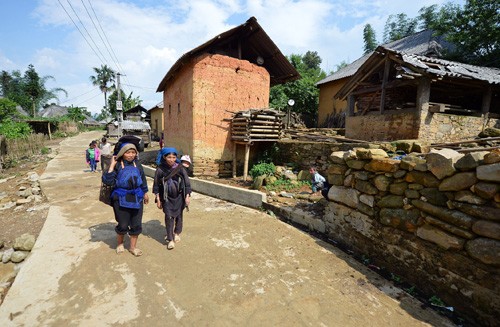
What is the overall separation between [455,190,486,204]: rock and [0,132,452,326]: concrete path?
135cm

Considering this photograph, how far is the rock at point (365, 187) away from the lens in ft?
12.5

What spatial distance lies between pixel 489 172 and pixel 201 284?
346 cm

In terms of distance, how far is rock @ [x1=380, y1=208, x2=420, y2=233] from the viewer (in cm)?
322

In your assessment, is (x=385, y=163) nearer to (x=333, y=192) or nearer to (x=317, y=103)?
(x=333, y=192)

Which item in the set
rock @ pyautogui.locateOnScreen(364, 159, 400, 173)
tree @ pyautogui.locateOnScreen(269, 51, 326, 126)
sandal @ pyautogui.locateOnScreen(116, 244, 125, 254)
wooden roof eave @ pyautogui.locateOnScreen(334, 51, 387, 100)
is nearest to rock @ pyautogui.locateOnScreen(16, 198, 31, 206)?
sandal @ pyautogui.locateOnScreen(116, 244, 125, 254)

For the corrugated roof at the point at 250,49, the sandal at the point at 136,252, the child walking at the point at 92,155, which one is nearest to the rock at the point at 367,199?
the sandal at the point at 136,252

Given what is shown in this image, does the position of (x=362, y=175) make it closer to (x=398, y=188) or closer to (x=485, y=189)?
(x=398, y=188)

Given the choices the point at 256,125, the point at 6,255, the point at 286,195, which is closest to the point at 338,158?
the point at 286,195

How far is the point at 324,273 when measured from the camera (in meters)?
3.46

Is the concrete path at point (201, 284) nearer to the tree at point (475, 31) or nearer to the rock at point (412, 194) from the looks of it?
the rock at point (412, 194)

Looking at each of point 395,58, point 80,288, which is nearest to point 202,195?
point 80,288

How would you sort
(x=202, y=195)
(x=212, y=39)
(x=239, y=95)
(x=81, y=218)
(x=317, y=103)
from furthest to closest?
1. (x=317, y=103)
2. (x=239, y=95)
3. (x=212, y=39)
4. (x=202, y=195)
5. (x=81, y=218)

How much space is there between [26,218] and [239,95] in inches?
294

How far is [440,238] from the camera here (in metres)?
2.91
